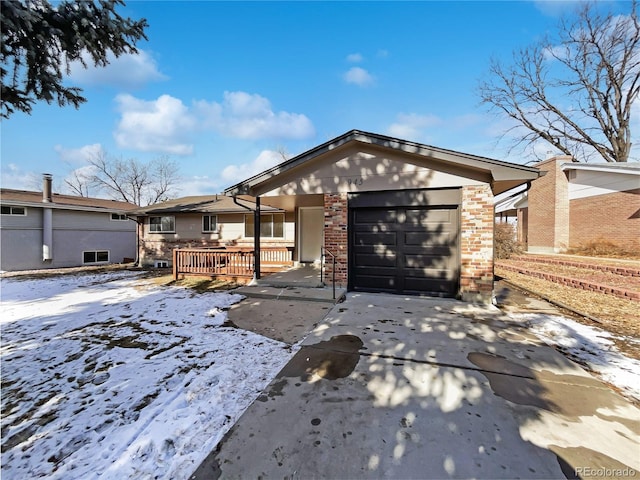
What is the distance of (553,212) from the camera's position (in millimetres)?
15375

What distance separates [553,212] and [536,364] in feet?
54.9

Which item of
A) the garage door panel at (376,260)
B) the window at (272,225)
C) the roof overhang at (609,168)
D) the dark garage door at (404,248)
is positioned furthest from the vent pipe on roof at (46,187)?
the roof overhang at (609,168)

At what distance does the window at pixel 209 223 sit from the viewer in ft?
45.3

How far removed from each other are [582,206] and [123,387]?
20783mm

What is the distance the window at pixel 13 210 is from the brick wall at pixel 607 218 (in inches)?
1176

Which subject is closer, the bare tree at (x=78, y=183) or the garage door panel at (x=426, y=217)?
the garage door panel at (x=426, y=217)

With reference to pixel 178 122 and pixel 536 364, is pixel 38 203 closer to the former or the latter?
pixel 178 122

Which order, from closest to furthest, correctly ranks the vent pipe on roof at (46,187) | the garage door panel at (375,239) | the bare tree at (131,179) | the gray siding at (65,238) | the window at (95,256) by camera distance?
1. the garage door panel at (375,239)
2. the gray siding at (65,238)
3. the vent pipe on roof at (46,187)
4. the window at (95,256)
5. the bare tree at (131,179)

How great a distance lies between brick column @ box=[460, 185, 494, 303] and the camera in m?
5.70

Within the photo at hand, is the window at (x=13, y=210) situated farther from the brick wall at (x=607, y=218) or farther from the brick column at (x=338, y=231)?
the brick wall at (x=607, y=218)

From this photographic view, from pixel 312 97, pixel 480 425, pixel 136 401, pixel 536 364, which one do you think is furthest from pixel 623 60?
pixel 136 401

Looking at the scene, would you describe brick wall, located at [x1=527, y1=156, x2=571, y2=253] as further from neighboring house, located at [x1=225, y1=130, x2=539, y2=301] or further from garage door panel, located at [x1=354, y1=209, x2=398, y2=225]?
garage door panel, located at [x1=354, y1=209, x2=398, y2=225]

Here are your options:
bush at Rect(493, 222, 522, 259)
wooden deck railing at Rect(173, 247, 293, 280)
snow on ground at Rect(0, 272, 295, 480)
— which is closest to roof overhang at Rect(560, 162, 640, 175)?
bush at Rect(493, 222, 522, 259)

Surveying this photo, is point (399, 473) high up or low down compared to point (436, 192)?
down
